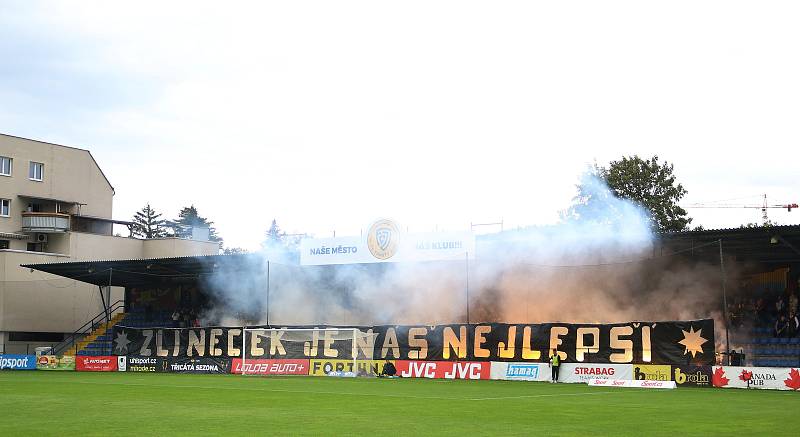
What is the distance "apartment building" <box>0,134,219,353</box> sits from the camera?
209 ft

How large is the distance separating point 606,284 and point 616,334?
12.1 m

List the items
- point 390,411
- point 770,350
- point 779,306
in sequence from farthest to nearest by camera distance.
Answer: point 779,306 < point 770,350 < point 390,411

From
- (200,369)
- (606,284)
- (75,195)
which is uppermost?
(75,195)

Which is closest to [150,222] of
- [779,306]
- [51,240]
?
[51,240]

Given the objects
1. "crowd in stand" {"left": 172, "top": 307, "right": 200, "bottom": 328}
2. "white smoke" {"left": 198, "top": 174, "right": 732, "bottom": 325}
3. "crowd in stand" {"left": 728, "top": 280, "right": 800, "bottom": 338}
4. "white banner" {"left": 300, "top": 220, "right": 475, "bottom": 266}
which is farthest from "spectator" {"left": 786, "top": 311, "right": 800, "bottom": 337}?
"crowd in stand" {"left": 172, "top": 307, "right": 200, "bottom": 328}

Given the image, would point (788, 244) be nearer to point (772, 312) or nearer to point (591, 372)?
point (772, 312)

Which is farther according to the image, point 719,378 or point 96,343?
point 96,343

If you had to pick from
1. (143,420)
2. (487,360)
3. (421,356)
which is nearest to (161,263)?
(421,356)

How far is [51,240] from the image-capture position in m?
68.9

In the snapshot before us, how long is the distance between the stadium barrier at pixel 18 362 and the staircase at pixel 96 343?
6.38 metres

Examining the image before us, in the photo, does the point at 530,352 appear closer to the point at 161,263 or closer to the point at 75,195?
the point at 161,263

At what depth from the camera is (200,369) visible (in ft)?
162

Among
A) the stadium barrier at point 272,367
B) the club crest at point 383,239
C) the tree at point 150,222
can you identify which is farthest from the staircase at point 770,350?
the tree at point 150,222

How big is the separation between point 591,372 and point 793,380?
848 cm
